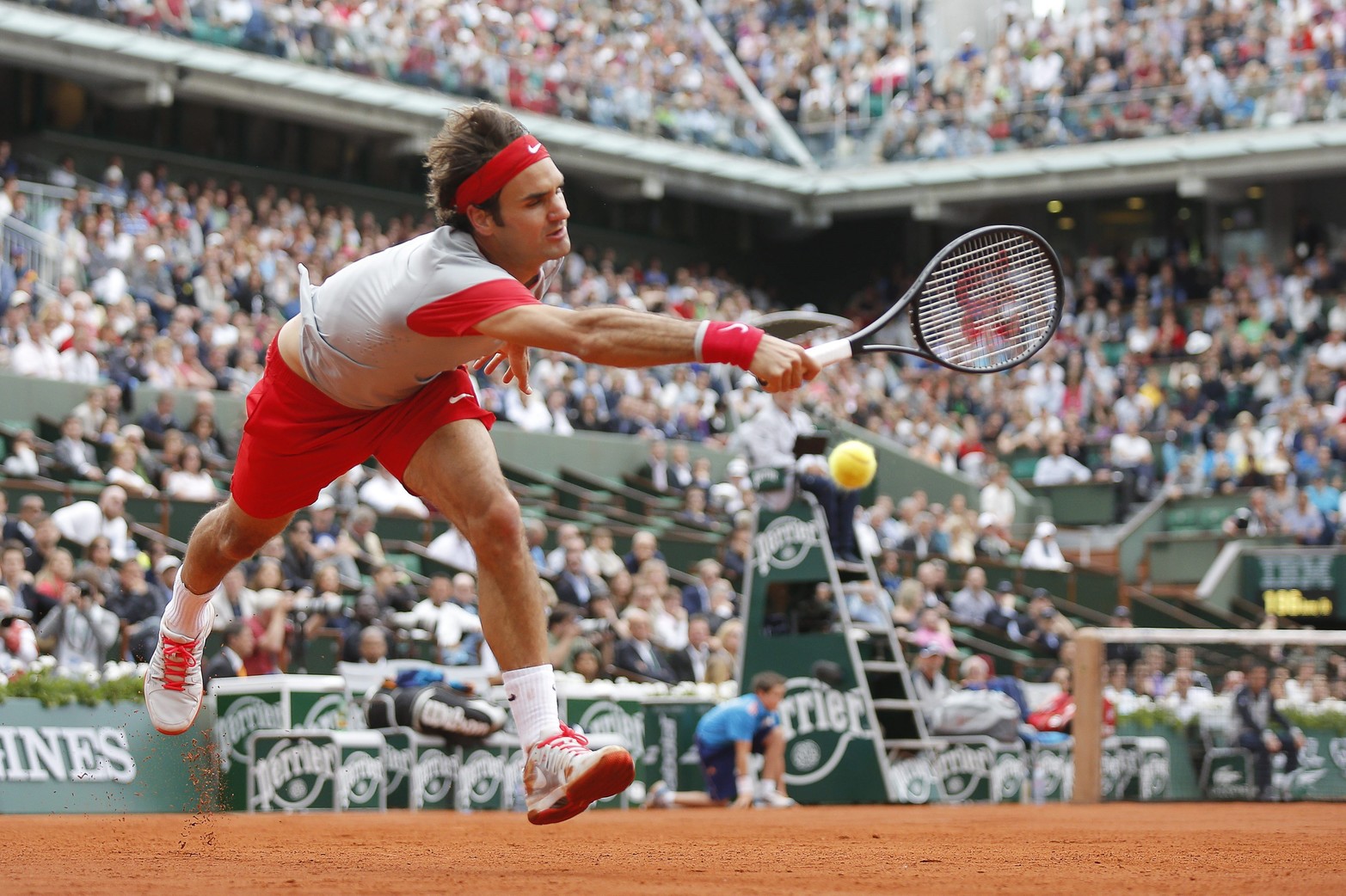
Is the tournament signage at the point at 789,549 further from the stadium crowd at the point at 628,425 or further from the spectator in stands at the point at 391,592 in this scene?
the spectator in stands at the point at 391,592

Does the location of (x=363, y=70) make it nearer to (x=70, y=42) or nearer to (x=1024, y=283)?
(x=70, y=42)

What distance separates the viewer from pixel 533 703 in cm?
516

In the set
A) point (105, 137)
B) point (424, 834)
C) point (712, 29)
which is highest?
point (712, 29)

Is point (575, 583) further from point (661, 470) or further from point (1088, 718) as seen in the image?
point (661, 470)

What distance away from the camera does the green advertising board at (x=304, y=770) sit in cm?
1023

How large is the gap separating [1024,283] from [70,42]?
1745 centimetres

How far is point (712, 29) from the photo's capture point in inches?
1209

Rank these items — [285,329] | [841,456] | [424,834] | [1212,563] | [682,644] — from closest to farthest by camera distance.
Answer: [285,329] < [424,834] < [841,456] < [682,644] < [1212,563]

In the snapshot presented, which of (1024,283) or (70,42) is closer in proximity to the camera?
(1024,283)

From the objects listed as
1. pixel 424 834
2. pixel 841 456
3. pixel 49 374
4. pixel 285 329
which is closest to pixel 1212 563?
pixel 841 456

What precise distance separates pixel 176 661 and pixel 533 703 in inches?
70.5

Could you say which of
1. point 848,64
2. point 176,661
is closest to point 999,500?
point 848,64

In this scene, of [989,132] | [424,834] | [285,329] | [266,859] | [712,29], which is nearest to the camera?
[266,859]

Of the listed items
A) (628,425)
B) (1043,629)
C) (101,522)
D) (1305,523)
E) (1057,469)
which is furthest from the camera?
(1057,469)
